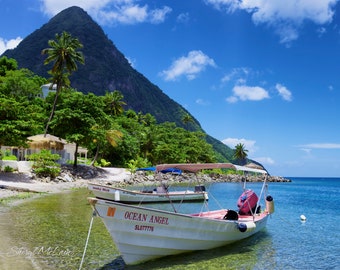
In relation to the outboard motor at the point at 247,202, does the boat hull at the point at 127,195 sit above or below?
below

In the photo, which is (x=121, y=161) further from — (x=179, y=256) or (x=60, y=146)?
(x=179, y=256)

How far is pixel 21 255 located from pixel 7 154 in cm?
3524

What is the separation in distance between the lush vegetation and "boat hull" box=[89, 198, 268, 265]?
21914mm

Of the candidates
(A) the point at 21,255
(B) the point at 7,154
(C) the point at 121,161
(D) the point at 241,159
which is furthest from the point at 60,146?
(D) the point at 241,159

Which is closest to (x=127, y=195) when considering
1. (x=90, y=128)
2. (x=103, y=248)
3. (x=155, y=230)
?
(x=103, y=248)

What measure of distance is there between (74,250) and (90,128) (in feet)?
104

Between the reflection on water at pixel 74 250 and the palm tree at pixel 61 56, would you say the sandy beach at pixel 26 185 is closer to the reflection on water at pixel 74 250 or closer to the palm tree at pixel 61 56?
the reflection on water at pixel 74 250

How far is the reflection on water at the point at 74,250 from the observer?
10.3 metres

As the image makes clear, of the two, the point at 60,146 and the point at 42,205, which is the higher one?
the point at 60,146

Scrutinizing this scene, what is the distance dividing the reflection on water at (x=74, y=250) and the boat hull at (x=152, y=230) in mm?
358

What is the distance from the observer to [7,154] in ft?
138

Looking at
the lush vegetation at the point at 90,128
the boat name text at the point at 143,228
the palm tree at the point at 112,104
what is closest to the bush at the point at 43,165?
the lush vegetation at the point at 90,128
